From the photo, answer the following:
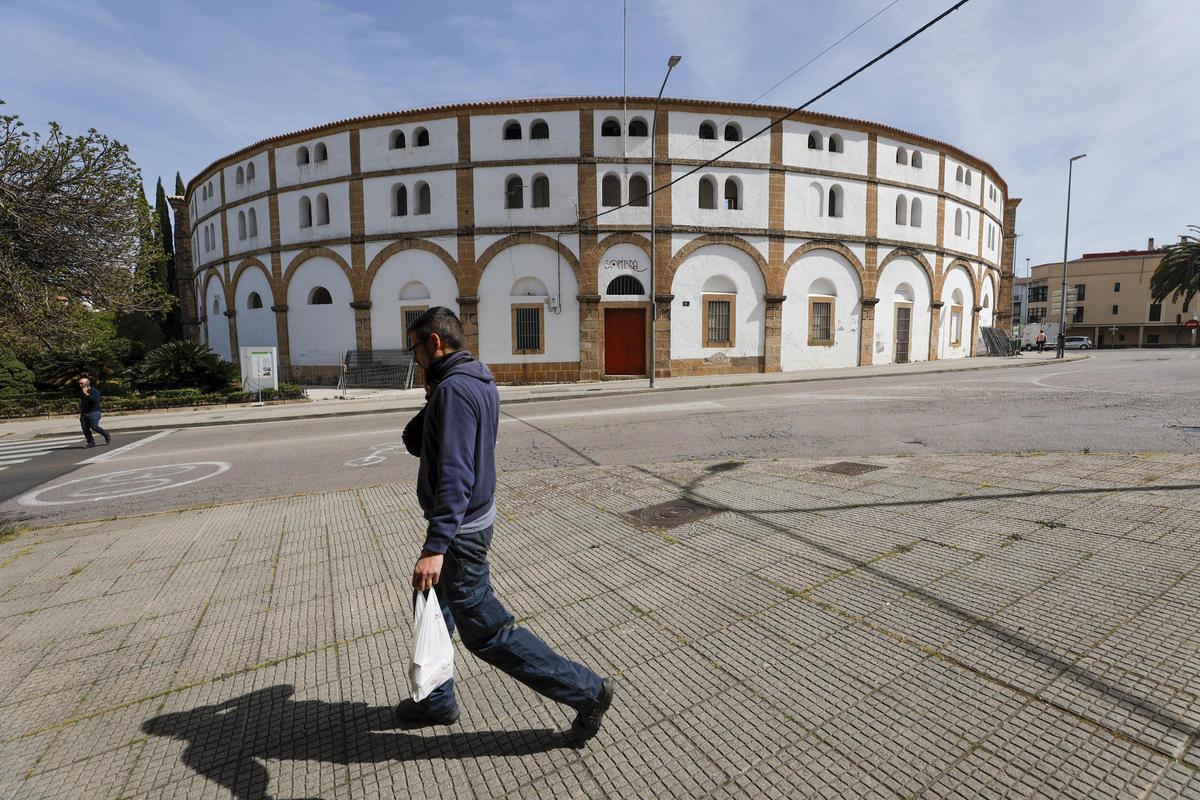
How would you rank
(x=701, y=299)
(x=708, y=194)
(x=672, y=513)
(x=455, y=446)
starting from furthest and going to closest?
(x=708, y=194) → (x=701, y=299) → (x=672, y=513) → (x=455, y=446)

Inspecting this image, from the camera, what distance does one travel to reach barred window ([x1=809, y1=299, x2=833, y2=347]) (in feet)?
87.8

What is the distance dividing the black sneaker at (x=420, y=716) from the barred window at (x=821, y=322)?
26.6 meters

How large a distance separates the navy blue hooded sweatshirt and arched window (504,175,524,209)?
23515 mm

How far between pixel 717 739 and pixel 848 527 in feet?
10.2

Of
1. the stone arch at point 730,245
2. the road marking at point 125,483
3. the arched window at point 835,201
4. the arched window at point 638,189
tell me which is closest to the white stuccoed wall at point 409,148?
the arched window at point 638,189

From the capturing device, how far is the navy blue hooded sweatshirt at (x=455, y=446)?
245cm

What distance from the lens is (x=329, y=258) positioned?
2611 centimetres

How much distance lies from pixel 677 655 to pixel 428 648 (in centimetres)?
160

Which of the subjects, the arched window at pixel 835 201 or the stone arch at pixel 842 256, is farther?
the arched window at pixel 835 201

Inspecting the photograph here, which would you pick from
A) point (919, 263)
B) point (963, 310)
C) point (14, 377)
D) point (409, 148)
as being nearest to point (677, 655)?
point (14, 377)

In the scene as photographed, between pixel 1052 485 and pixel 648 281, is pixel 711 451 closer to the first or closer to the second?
pixel 1052 485

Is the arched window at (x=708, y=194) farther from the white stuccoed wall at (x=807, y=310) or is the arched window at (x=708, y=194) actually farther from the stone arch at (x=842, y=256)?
the white stuccoed wall at (x=807, y=310)

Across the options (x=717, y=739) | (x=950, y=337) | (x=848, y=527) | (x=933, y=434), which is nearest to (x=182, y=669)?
(x=717, y=739)

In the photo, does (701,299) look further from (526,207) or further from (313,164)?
(313,164)
